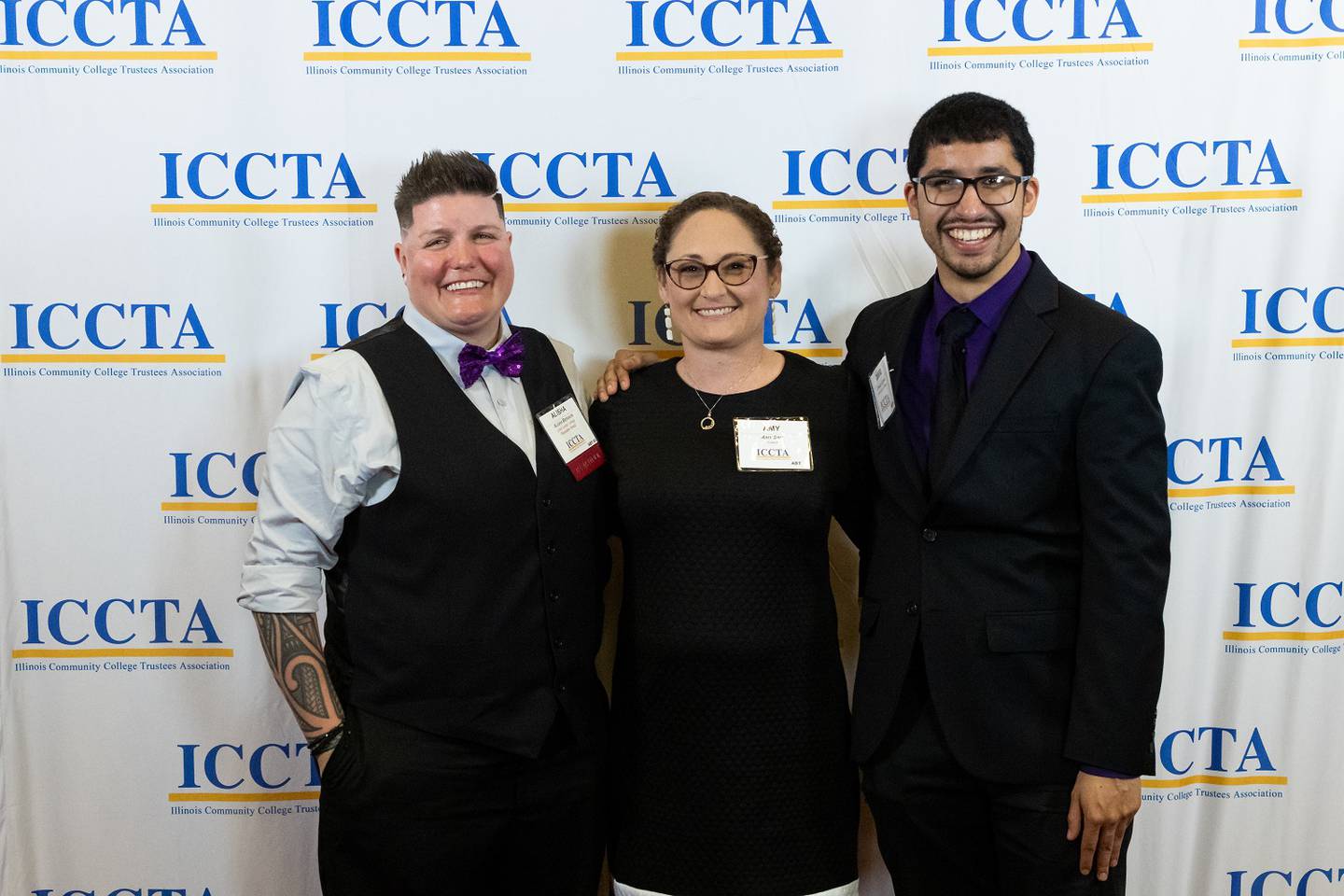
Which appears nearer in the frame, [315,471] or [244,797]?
[315,471]

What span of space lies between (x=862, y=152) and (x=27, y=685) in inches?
89.5

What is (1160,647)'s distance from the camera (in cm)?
172

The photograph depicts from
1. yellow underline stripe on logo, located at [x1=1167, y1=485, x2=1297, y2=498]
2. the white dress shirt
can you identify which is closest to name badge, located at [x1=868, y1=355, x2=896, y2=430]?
the white dress shirt

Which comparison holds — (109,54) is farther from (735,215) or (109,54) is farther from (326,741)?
(326,741)

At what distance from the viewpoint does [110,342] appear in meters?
2.40

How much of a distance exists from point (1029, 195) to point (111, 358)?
6.49 feet

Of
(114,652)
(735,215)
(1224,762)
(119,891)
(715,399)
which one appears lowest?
(119,891)

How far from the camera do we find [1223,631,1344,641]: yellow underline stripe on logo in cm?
246

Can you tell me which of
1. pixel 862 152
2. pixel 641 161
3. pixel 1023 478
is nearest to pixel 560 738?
pixel 1023 478

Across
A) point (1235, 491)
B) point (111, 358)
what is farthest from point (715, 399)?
point (111, 358)

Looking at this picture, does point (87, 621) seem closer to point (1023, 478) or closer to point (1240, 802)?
point (1023, 478)

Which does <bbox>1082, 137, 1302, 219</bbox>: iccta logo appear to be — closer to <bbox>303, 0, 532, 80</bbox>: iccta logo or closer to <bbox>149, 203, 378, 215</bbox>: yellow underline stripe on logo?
<bbox>303, 0, 532, 80</bbox>: iccta logo

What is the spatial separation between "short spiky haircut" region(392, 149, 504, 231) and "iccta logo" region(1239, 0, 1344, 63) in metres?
1.70

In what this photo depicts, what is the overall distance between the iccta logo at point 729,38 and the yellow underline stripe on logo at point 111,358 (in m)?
1.14
